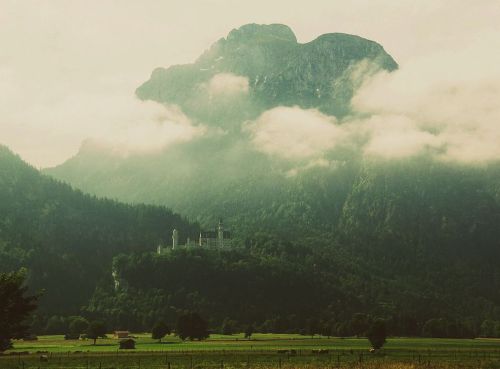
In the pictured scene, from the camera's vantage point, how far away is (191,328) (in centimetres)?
17275

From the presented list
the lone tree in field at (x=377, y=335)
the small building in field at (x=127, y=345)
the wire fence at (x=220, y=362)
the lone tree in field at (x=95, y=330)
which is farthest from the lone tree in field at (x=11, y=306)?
the lone tree in field at (x=95, y=330)

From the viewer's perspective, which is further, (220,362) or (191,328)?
(191,328)

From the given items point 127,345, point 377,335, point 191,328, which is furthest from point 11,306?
point 191,328

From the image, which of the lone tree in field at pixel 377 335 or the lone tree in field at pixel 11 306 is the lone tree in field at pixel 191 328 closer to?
the lone tree in field at pixel 377 335

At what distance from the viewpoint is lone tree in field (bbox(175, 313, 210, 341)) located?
172 m

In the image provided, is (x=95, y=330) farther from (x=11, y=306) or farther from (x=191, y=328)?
(x=11, y=306)

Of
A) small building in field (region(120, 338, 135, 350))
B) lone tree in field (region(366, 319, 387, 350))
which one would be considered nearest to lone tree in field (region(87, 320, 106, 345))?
small building in field (region(120, 338, 135, 350))

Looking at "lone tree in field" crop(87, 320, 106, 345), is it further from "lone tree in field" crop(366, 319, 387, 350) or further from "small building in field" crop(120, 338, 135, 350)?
"lone tree in field" crop(366, 319, 387, 350)

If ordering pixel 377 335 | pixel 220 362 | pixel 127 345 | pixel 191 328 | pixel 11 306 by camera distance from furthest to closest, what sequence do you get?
pixel 191 328, pixel 127 345, pixel 377 335, pixel 220 362, pixel 11 306

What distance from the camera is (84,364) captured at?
3661 inches

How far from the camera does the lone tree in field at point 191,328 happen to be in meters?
172

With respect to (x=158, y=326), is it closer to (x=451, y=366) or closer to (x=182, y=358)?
(x=182, y=358)

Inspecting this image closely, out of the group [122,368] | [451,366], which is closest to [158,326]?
[122,368]

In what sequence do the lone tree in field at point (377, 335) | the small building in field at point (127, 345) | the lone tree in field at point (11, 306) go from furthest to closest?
the small building in field at point (127, 345) < the lone tree in field at point (377, 335) < the lone tree in field at point (11, 306)
